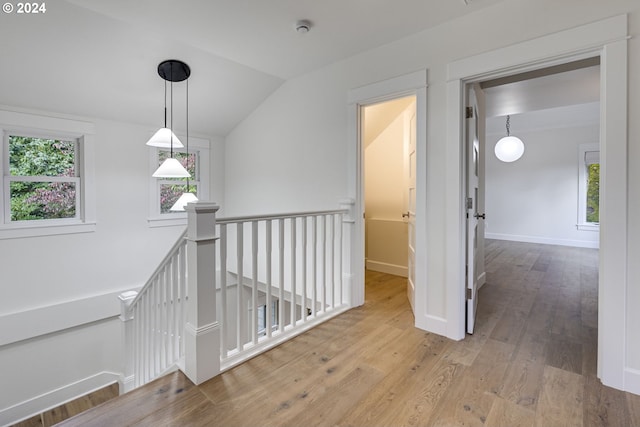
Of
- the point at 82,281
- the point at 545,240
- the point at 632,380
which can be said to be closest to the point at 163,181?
the point at 82,281

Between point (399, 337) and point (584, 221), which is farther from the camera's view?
point (584, 221)

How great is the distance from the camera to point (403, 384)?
1774mm

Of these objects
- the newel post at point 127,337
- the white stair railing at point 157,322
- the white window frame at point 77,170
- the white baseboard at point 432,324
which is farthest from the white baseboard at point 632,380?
A: the white window frame at point 77,170

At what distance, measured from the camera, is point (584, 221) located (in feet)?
19.9

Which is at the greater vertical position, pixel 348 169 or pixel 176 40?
pixel 176 40

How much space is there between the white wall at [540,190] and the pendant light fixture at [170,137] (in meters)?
6.02

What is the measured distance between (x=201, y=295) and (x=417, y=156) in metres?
1.90

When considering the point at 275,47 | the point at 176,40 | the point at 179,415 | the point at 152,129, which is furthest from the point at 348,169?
the point at 152,129

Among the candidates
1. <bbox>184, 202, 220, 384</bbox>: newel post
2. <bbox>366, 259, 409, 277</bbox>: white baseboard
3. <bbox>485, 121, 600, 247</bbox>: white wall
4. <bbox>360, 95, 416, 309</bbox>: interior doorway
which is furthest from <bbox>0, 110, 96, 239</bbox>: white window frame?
<bbox>485, 121, 600, 247</bbox>: white wall

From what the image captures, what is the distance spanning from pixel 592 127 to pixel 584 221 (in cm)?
183

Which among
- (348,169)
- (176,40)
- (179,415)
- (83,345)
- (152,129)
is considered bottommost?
(83,345)

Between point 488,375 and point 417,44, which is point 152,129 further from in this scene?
point 488,375

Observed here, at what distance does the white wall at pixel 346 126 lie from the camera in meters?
1.70

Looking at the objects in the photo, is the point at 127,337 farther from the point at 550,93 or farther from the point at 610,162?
the point at 550,93
